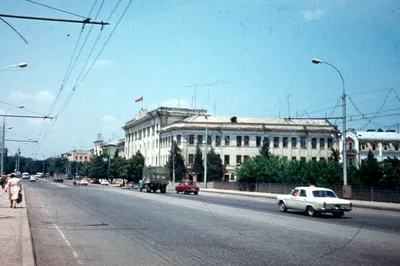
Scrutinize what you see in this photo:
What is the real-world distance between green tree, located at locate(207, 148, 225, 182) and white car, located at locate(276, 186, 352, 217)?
55.9m

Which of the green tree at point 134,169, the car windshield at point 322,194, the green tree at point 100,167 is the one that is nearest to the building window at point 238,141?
the green tree at point 134,169

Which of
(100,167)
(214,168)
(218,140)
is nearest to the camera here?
(214,168)

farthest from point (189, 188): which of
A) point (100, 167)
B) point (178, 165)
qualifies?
point (100, 167)

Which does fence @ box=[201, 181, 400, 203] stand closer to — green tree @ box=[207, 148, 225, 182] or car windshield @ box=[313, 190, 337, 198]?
car windshield @ box=[313, 190, 337, 198]

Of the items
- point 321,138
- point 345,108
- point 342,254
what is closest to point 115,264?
point 342,254

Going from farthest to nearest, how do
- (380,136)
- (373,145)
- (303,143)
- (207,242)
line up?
(380,136) → (373,145) → (303,143) → (207,242)

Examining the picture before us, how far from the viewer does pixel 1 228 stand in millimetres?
14125

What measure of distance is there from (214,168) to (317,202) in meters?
58.5

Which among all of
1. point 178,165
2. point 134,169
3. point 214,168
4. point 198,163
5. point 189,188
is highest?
point 198,163

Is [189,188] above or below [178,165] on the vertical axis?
below

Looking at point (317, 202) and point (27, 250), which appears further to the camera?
point (317, 202)

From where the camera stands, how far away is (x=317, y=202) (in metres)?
21.9

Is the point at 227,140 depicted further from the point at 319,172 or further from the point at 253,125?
the point at 319,172

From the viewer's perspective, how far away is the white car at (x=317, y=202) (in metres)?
21.7
